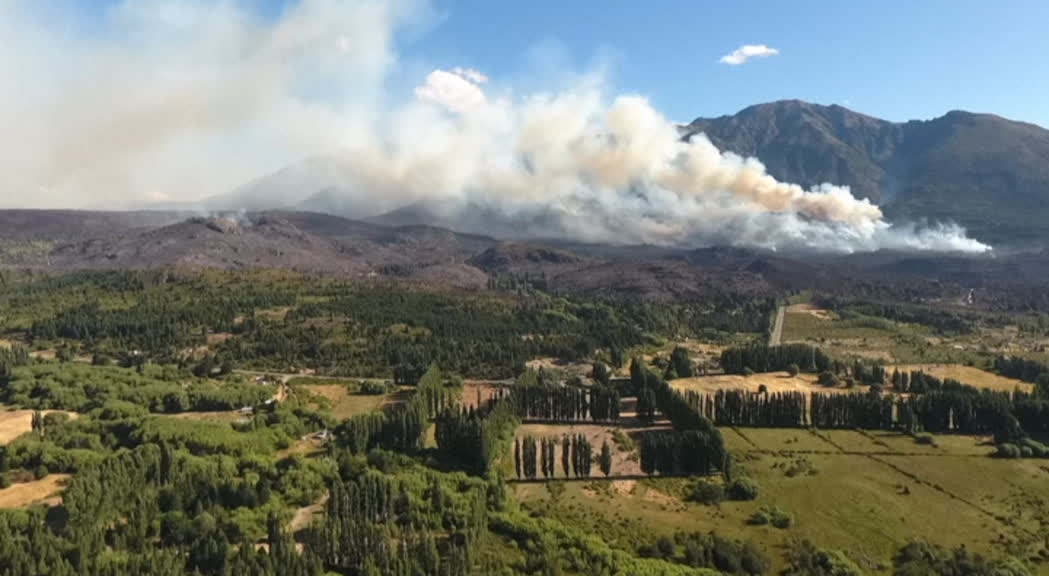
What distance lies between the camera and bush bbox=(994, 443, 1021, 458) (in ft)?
347

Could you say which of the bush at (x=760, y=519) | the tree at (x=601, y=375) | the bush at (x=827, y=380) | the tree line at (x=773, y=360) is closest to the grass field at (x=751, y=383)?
the bush at (x=827, y=380)

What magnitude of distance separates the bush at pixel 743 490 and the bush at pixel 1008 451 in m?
43.9

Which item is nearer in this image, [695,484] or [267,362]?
[695,484]

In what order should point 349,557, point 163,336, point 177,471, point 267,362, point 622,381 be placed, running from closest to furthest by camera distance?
point 349,557
point 177,471
point 622,381
point 267,362
point 163,336

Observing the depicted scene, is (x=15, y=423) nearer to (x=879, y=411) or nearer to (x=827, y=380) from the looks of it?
(x=879, y=411)

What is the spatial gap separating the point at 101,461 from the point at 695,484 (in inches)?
3039

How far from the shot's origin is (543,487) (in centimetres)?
9150

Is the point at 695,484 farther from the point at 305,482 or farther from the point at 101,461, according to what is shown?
the point at 101,461

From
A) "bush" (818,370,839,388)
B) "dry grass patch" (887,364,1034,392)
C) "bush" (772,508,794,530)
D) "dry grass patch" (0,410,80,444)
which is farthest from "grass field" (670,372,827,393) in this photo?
"dry grass patch" (0,410,80,444)

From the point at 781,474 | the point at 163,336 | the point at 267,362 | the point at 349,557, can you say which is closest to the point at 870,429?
the point at 781,474

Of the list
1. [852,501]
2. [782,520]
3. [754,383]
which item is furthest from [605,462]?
[754,383]

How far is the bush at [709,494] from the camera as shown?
89.6 metres

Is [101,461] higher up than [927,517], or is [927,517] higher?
[101,461]

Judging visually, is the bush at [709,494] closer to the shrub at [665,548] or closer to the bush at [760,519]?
the bush at [760,519]
